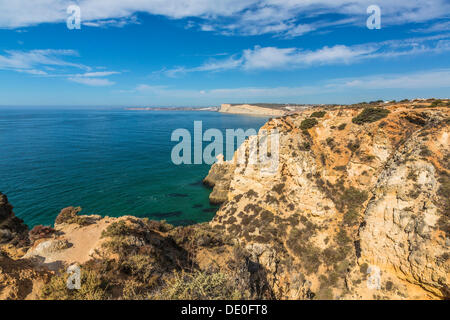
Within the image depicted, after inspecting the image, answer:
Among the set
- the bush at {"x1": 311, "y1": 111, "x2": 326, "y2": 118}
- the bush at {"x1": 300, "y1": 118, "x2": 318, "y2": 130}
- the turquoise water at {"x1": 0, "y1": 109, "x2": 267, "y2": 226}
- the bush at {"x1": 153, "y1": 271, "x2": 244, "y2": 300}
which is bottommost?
the turquoise water at {"x1": 0, "y1": 109, "x2": 267, "y2": 226}

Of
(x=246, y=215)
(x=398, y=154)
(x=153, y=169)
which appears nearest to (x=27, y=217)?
(x=153, y=169)

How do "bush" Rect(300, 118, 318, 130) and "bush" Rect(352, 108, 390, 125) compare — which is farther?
"bush" Rect(300, 118, 318, 130)

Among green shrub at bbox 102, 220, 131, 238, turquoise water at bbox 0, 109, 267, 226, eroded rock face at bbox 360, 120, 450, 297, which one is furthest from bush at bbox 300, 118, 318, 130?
green shrub at bbox 102, 220, 131, 238

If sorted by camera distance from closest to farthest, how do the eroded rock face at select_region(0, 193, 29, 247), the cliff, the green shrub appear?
1. the cliff
2. the green shrub
3. the eroded rock face at select_region(0, 193, 29, 247)

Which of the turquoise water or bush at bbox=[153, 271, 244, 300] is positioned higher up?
bush at bbox=[153, 271, 244, 300]

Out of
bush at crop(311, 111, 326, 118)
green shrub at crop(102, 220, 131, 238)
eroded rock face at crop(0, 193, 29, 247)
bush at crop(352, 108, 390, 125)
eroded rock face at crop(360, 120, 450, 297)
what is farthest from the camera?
bush at crop(311, 111, 326, 118)

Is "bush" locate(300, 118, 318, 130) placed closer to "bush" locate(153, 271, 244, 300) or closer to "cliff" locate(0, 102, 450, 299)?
"cliff" locate(0, 102, 450, 299)

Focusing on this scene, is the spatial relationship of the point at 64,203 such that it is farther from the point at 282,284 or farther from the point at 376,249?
the point at 376,249

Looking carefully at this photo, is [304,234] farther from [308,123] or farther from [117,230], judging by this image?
[117,230]
